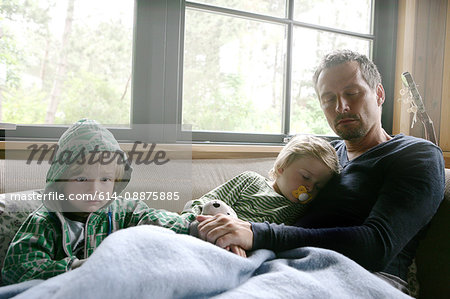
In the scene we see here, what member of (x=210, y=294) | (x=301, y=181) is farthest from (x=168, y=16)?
(x=210, y=294)

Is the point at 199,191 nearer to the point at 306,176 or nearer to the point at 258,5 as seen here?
the point at 306,176

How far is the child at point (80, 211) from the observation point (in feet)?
3.15

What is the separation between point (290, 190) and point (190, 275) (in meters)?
0.67

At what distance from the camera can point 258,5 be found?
2021 mm

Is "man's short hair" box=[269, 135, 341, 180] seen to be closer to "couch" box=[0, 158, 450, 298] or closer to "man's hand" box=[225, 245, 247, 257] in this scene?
"couch" box=[0, 158, 450, 298]

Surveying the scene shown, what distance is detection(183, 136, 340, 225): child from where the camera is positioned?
1.22 meters

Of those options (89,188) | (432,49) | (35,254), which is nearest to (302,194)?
(89,188)

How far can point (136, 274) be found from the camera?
0.61 m

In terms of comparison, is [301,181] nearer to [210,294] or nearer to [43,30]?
[210,294]

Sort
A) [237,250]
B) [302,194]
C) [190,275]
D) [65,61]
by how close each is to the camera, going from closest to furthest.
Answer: [190,275] → [237,250] → [302,194] → [65,61]

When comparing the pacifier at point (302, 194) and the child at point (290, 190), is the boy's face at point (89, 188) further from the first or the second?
the pacifier at point (302, 194)

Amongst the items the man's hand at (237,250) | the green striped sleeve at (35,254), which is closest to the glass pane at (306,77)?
the man's hand at (237,250)

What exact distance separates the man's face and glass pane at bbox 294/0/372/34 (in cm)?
97

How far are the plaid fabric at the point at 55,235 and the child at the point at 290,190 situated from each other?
15cm
